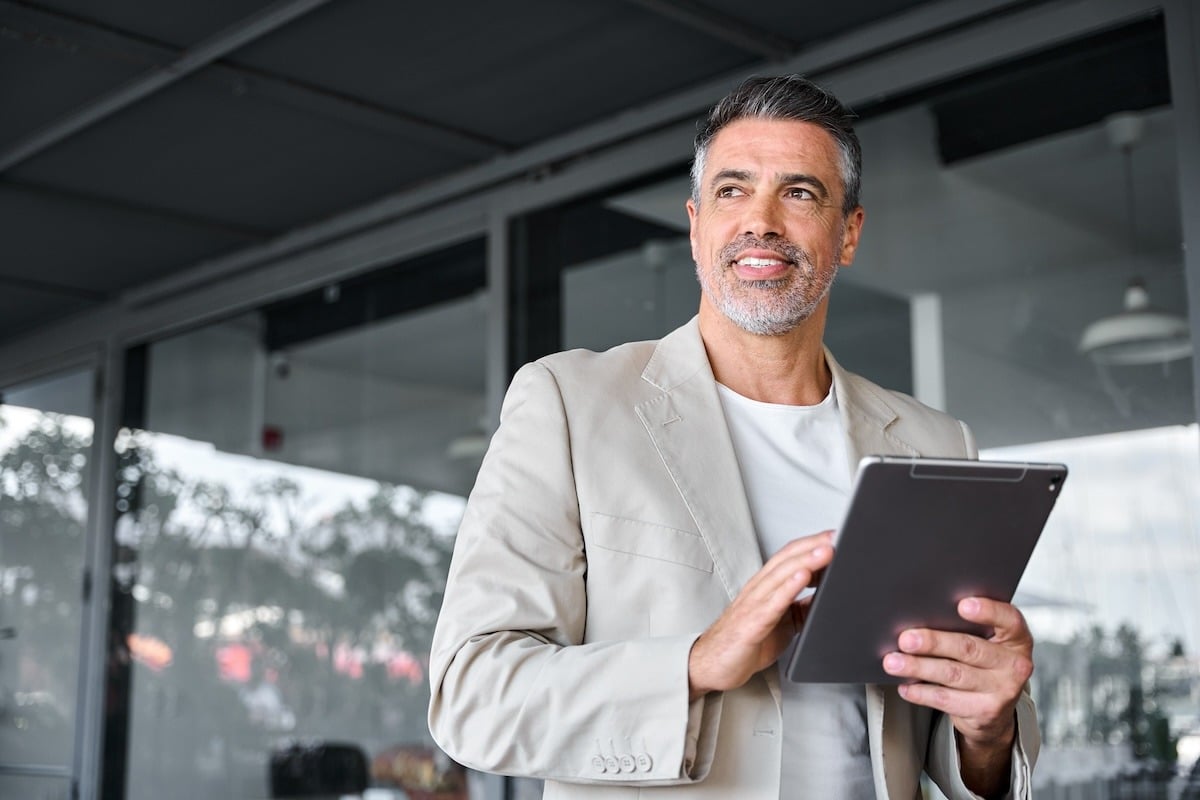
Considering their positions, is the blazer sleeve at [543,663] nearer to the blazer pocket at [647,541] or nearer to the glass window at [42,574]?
the blazer pocket at [647,541]

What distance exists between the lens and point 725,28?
395 cm

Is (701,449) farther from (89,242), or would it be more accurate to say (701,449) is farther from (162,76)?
(89,242)

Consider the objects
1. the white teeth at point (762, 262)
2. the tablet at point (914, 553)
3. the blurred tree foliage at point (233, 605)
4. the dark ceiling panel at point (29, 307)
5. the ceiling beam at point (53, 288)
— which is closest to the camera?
the tablet at point (914, 553)

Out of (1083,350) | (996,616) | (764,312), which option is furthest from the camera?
(1083,350)

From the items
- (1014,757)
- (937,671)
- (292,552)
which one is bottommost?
(1014,757)

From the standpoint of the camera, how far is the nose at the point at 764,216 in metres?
1.77

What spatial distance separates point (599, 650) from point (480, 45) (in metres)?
2.99

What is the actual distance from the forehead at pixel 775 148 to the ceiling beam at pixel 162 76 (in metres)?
2.29

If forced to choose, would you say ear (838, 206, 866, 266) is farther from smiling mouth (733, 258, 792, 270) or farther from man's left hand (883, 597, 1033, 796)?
man's left hand (883, 597, 1033, 796)

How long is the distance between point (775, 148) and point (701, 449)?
436 mm

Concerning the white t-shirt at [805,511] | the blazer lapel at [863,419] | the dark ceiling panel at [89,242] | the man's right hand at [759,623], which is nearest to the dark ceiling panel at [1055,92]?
the blazer lapel at [863,419]

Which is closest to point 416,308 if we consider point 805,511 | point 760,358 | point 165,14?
point 165,14

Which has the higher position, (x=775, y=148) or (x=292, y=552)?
(x=775, y=148)

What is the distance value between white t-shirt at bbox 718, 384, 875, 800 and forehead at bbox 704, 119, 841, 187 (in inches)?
12.0
